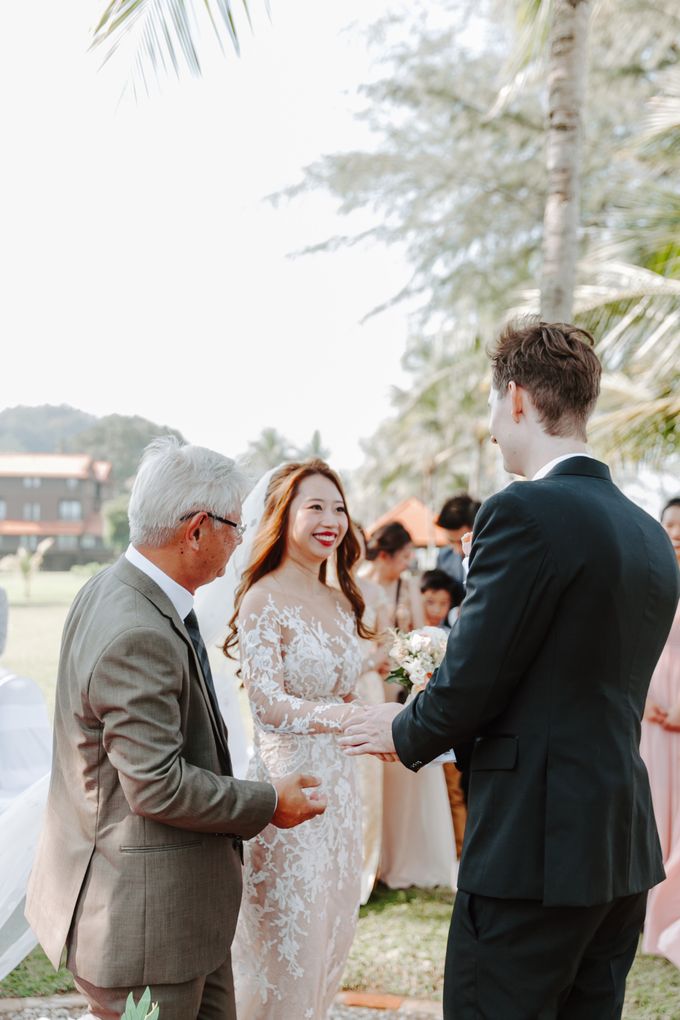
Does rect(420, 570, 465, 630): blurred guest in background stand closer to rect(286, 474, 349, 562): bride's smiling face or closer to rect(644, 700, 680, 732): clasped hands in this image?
rect(644, 700, 680, 732): clasped hands

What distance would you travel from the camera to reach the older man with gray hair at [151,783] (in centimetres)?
240

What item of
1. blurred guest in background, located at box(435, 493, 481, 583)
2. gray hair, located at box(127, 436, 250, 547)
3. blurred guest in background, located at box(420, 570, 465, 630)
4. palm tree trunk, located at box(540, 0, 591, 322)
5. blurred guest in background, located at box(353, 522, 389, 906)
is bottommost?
blurred guest in background, located at box(353, 522, 389, 906)

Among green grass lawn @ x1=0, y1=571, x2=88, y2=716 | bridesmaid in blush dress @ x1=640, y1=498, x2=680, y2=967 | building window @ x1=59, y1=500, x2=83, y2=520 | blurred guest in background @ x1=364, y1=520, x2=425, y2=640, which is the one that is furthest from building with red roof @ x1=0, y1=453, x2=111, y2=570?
bridesmaid in blush dress @ x1=640, y1=498, x2=680, y2=967

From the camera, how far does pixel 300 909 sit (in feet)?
11.3

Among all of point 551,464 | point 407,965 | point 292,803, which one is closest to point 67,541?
point 407,965

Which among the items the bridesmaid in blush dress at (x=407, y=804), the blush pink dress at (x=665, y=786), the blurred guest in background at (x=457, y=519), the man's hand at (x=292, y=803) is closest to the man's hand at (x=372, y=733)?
the man's hand at (x=292, y=803)

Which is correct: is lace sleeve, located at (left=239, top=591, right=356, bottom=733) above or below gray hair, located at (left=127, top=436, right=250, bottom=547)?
below

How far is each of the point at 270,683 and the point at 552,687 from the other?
1505mm

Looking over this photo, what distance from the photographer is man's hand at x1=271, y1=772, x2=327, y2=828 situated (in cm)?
280

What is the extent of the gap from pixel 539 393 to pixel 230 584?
7.62ft

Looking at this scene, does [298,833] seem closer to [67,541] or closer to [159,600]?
[159,600]

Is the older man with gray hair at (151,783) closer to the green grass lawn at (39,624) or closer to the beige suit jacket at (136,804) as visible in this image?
the beige suit jacket at (136,804)

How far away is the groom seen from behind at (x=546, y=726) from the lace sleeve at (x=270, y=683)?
1.16 m

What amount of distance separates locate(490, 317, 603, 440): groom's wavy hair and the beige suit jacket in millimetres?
1065
